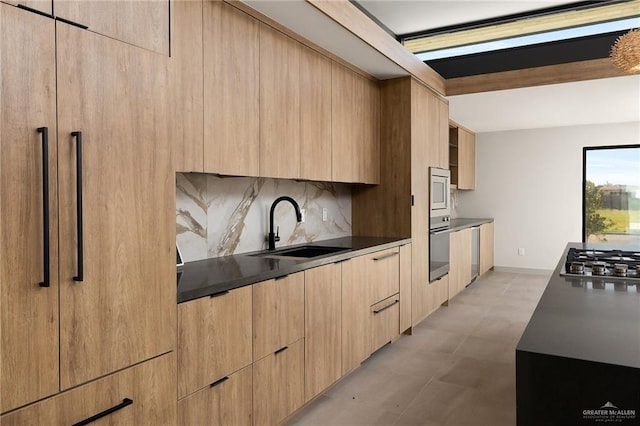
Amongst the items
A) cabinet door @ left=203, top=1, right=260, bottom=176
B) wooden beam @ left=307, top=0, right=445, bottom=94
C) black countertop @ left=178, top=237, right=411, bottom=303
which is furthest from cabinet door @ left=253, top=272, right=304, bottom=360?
wooden beam @ left=307, top=0, right=445, bottom=94

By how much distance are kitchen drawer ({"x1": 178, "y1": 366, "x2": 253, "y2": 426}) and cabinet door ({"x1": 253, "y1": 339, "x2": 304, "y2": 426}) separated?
0.06m

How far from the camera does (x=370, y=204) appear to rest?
163 inches

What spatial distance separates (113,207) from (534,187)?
265 inches

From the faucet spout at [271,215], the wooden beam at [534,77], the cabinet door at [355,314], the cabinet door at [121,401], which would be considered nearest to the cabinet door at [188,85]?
the cabinet door at [121,401]

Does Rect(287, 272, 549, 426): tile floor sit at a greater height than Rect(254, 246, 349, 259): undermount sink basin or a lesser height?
lesser

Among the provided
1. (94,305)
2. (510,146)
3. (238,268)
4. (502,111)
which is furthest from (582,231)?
(94,305)

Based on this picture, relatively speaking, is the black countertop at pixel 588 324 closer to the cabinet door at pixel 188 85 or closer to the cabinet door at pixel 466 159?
the cabinet door at pixel 188 85

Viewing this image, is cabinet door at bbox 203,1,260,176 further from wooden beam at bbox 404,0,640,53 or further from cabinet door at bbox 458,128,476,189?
cabinet door at bbox 458,128,476,189

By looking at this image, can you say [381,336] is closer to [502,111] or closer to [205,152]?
[205,152]

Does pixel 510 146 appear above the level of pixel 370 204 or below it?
above

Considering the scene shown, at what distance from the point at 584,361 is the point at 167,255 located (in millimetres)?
1327

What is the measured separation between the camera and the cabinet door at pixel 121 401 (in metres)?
1.29

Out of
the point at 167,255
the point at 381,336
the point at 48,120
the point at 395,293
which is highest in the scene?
the point at 48,120

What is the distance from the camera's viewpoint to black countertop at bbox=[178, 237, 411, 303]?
1858mm
